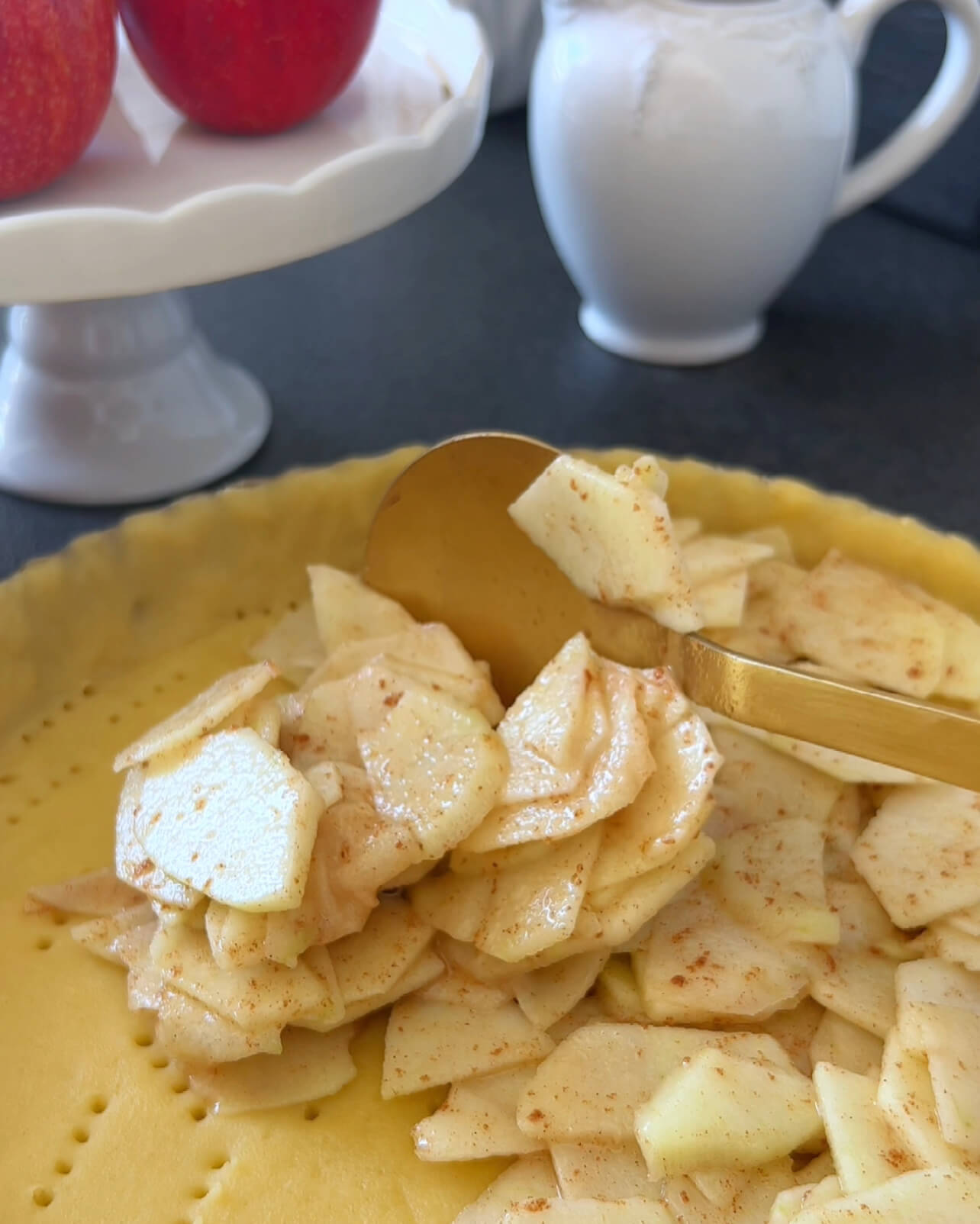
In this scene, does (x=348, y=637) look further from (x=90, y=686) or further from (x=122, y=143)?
A: (x=122, y=143)

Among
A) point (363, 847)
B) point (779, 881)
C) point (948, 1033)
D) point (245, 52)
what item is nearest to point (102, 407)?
point (245, 52)


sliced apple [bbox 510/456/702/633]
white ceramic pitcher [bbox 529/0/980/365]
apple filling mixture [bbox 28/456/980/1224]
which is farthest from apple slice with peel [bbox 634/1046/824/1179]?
white ceramic pitcher [bbox 529/0/980/365]

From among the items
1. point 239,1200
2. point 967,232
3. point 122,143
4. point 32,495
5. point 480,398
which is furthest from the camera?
point 967,232

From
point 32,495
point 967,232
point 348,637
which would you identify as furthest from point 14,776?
point 967,232

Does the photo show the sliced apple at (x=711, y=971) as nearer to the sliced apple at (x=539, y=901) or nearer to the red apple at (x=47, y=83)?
the sliced apple at (x=539, y=901)

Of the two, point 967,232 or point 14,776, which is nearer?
point 14,776

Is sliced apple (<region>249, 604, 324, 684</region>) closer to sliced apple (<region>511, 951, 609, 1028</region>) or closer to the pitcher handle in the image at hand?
sliced apple (<region>511, 951, 609, 1028</region>)

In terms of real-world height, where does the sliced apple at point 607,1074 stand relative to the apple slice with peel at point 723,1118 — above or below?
below

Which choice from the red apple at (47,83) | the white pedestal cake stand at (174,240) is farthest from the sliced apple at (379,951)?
the red apple at (47,83)
